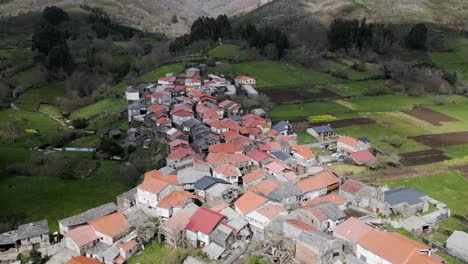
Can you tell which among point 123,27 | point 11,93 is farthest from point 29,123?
point 123,27

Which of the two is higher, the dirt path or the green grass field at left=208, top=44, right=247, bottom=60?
the green grass field at left=208, top=44, right=247, bottom=60

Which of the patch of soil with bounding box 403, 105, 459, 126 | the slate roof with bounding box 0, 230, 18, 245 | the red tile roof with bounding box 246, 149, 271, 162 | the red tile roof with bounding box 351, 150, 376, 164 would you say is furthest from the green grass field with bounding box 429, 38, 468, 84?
the slate roof with bounding box 0, 230, 18, 245

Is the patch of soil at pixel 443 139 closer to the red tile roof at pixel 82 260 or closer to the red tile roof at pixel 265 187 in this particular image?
the red tile roof at pixel 265 187

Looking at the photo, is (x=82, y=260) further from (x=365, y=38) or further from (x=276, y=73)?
(x=365, y=38)

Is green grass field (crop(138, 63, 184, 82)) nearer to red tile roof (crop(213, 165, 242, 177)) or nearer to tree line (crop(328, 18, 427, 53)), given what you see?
tree line (crop(328, 18, 427, 53))

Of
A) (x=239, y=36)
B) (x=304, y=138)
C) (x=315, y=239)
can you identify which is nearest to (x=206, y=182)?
(x=315, y=239)
